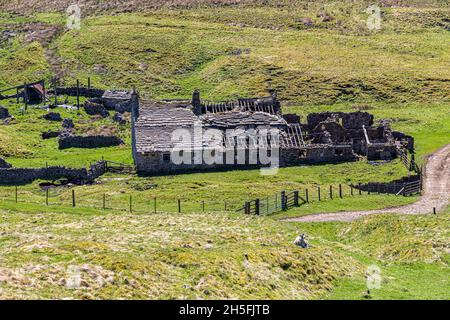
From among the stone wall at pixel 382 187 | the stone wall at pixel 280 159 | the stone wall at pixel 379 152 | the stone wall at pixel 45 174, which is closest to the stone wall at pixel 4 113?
the stone wall at pixel 280 159

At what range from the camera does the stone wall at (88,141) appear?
76.1 m

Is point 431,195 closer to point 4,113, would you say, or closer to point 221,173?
point 221,173

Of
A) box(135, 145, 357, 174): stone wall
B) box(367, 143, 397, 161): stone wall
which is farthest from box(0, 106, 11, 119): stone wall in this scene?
box(367, 143, 397, 161): stone wall

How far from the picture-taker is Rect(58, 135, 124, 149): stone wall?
250 feet

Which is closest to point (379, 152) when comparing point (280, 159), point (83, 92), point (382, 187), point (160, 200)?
point (280, 159)

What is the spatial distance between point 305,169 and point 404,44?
60.7 metres

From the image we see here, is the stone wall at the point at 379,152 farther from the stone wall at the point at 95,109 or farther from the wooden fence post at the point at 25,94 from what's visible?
the wooden fence post at the point at 25,94

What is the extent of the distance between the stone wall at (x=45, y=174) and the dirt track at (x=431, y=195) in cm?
1884

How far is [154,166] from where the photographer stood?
67188 mm

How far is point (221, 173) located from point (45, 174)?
1243 centimetres

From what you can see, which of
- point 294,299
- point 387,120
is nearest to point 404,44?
point 387,120

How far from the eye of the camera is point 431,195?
5875cm

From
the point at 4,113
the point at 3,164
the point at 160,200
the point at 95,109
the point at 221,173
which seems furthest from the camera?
the point at 95,109
